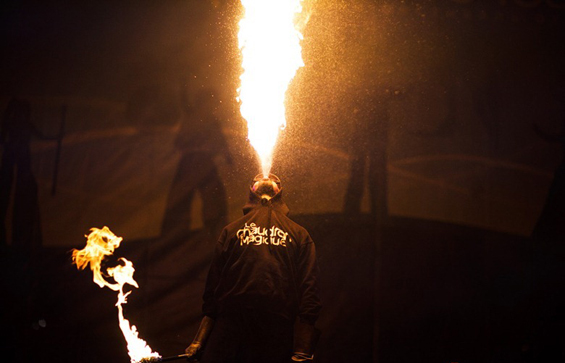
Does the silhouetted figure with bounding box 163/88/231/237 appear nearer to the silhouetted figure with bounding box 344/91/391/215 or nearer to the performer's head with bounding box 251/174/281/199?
the performer's head with bounding box 251/174/281/199

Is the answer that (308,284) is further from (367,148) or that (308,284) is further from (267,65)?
(267,65)

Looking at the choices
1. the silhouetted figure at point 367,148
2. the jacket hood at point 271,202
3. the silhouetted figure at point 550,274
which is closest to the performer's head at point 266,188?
the jacket hood at point 271,202

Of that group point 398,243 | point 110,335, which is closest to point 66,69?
point 110,335

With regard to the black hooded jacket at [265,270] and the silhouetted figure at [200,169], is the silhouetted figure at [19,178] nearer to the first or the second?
the silhouetted figure at [200,169]

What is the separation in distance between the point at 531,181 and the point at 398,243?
1.38 metres

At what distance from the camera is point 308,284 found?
12.3ft

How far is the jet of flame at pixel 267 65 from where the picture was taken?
4980 mm

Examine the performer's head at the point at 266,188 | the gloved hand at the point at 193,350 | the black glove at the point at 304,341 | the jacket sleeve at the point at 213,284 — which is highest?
the performer's head at the point at 266,188

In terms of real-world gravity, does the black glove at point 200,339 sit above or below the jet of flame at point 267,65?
below

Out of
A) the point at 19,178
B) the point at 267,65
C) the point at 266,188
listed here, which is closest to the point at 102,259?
the point at 19,178

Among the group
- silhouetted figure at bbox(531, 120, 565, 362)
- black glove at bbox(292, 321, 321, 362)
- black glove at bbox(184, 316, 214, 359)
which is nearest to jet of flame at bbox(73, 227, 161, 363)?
black glove at bbox(184, 316, 214, 359)

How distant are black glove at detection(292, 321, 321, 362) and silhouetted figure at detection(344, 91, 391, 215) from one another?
60.9 inches

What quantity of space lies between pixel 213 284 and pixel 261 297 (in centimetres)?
45

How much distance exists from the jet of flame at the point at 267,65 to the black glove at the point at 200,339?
5.70 feet
